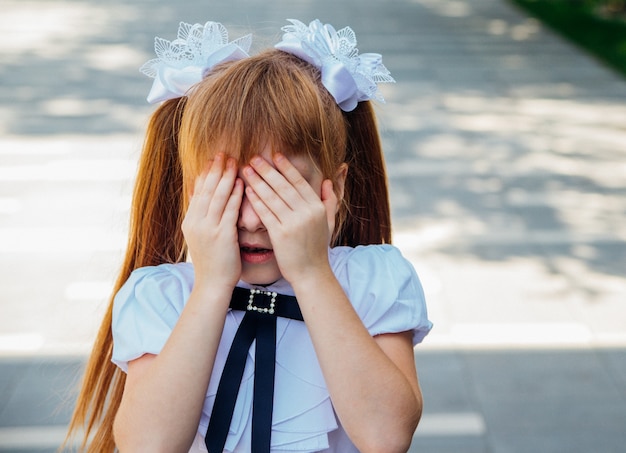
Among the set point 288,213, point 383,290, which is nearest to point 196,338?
point 288,213

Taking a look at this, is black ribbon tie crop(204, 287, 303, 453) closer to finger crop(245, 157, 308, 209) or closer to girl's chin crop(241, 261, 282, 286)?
girl's chin crop(241, 261, 282, 286)

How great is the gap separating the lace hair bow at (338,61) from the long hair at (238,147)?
20 millimetres

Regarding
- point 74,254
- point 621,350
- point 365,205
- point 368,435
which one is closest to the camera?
point 368,435

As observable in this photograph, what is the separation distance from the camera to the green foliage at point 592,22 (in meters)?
10.5

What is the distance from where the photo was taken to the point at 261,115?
140 centimetres

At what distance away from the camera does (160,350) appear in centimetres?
144

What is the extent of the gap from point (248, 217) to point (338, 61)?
1.19 ft

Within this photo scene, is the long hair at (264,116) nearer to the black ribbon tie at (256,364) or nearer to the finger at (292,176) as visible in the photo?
the finger at (292,176)

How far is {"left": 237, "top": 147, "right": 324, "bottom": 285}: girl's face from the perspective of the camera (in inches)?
55.0

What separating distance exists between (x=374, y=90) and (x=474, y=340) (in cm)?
243

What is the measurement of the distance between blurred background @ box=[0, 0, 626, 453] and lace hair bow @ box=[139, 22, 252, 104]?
0.16 metres

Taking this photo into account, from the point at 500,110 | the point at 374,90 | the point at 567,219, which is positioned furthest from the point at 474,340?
the point at 500,110

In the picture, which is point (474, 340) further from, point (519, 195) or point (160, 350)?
point (160, 350)

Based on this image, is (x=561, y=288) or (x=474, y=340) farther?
(x=561, y=288)
